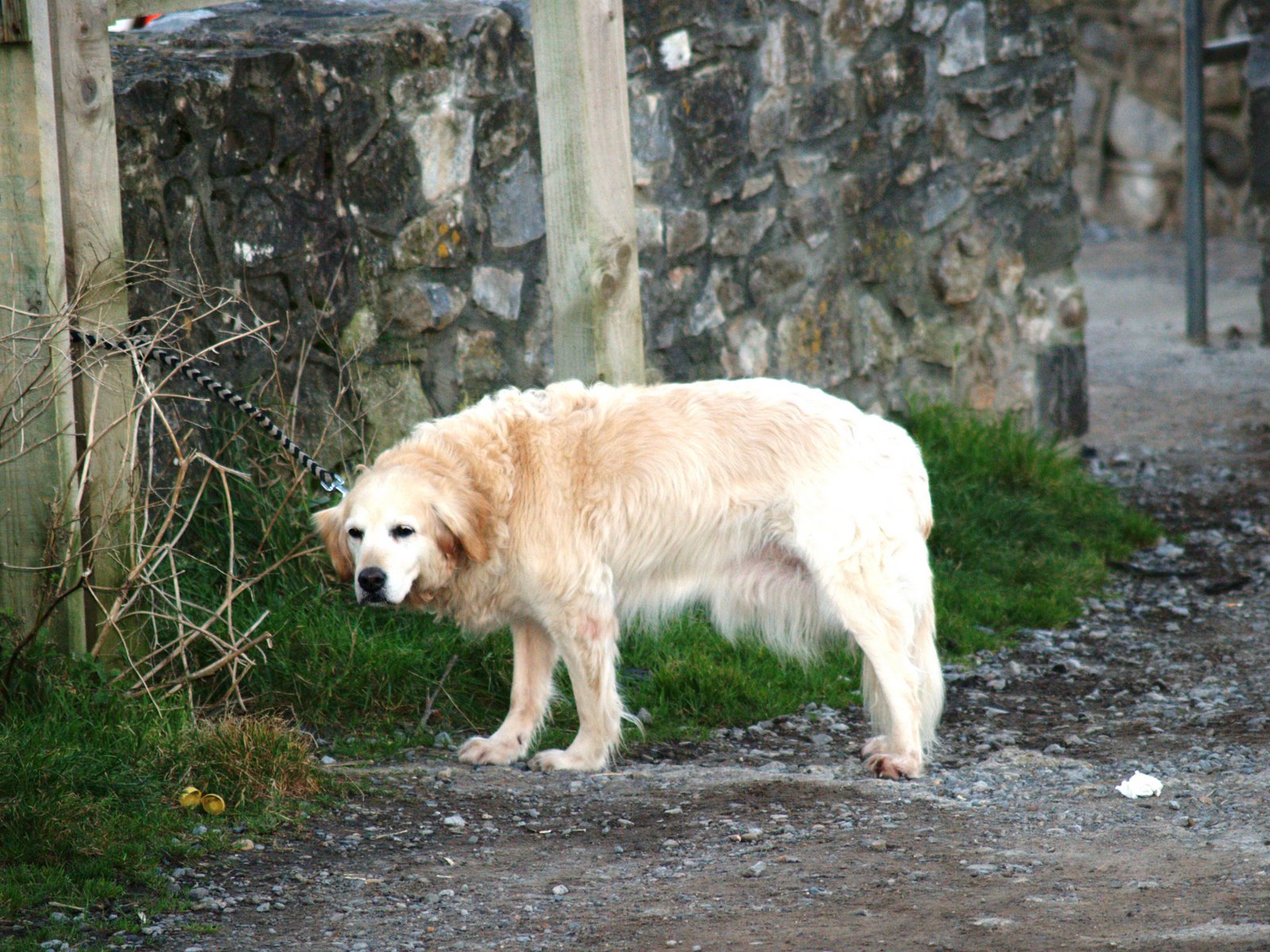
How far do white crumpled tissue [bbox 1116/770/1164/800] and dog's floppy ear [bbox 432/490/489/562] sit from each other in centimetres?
186

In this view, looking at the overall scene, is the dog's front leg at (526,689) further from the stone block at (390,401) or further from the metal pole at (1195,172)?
the metal pole at (1195,172)

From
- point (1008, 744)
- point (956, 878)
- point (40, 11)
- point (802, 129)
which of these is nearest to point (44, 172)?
point (40, 11)

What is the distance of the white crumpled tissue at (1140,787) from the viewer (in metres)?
3.97

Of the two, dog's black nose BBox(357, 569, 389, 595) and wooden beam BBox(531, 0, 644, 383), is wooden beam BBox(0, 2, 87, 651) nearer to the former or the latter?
dog's black nose BBox(357, 569, 389, 595)

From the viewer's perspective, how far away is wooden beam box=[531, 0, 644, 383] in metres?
4.34

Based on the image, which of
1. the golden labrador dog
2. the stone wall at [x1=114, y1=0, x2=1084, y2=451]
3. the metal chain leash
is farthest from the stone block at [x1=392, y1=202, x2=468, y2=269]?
the golden labrador dog

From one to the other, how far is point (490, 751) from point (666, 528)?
0.85m

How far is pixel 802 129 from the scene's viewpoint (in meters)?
6.74

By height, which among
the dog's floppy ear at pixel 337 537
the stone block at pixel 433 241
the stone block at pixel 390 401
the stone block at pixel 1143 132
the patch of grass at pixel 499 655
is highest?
Result: the stone block at pixel 1143 132

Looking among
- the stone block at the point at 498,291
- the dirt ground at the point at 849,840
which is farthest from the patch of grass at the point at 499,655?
the stone block at the point at 498,291

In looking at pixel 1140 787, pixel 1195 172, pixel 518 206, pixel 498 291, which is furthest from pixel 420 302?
pixel 1195 172

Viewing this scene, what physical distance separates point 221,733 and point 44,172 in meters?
1.57

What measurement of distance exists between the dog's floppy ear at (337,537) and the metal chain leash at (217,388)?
11 cm

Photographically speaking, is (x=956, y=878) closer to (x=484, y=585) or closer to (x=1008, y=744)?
(x=1008, y=744)
